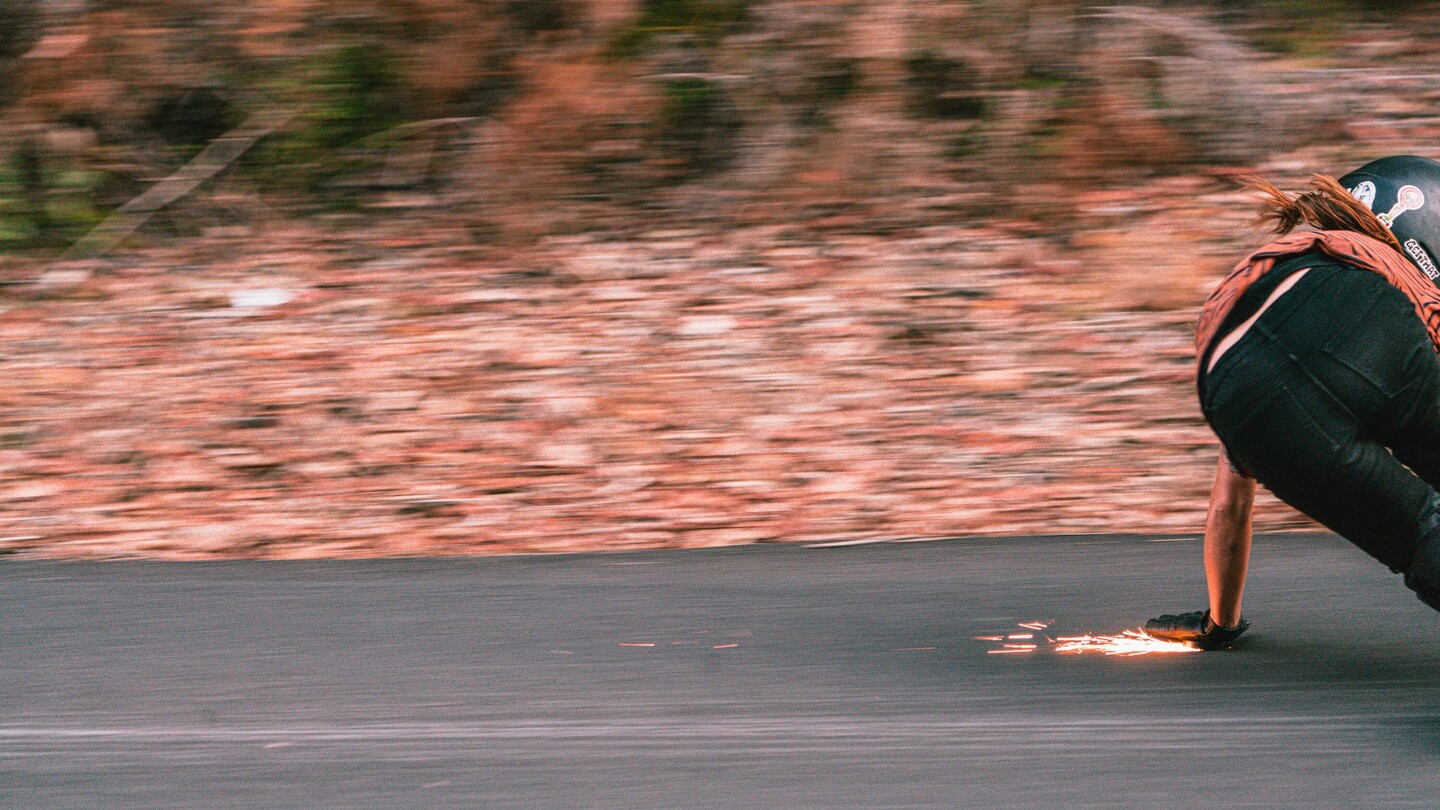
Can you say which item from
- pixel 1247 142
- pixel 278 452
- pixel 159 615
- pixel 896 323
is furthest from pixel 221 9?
pixel 1247 142

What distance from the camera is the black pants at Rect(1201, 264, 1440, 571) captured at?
3291 mm

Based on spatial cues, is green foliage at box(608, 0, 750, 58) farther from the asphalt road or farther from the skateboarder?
the skateboarder

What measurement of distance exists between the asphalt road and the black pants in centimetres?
54

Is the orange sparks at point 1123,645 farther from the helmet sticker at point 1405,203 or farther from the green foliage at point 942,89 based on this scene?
the green foliage at point 942,89

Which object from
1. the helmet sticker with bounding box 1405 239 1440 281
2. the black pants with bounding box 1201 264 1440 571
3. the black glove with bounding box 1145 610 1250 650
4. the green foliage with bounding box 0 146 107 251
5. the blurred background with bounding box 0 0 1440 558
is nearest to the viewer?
the black pants with bounding box 1201 264 1440 571

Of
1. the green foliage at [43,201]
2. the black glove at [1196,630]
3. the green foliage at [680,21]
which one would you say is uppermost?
the green foliage at [680,21]

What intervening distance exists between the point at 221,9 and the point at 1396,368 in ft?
24.0

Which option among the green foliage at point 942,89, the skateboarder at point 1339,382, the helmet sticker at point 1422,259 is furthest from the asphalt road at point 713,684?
the green foliage at point 942,89

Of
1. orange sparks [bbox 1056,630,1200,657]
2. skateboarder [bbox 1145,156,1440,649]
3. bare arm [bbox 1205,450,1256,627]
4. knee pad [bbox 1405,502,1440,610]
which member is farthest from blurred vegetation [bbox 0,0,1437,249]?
knee pad [bbox 1405,502,1440,610]

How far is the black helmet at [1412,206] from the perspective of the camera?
11.6 ft

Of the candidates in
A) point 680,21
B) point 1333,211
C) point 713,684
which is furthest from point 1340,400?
point 680,21

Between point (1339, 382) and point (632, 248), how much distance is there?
523cm

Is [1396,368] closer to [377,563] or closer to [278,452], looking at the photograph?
[377,563]

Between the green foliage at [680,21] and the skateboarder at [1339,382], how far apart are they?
5.60m
